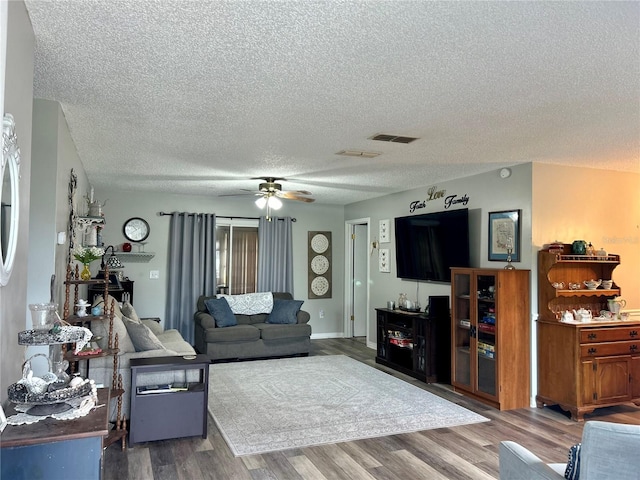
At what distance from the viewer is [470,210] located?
221 inches

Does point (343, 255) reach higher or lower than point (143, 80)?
lower

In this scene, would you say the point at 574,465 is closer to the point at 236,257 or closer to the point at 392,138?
the point at 392,138

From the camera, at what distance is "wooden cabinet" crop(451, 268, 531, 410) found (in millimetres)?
4734

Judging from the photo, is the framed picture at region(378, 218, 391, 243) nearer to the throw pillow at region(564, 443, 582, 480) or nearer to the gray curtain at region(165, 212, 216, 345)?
the gray curtain at region(165, 212, 216, 345)

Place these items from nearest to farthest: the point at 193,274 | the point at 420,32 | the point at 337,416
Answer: the point at 420,32 → the point at 337,416 → the point at 193,274

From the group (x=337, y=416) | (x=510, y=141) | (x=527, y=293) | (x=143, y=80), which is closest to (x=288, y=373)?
(x=337, y=416)

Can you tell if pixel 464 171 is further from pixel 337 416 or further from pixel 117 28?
pixel 117 28

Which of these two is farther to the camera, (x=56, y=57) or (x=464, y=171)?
(x=464, y=171)

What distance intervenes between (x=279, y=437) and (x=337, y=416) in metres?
0.72

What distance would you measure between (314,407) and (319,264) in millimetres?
4262

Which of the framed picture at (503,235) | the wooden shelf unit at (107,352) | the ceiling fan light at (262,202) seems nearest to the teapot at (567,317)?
the framed picture at (503,235)

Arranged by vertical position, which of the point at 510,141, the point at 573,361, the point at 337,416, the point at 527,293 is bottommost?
the point at 337,416

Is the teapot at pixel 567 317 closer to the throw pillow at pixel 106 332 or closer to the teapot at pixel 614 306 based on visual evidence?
the teapot at pixel 614 306

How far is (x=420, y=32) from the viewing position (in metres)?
2.15
